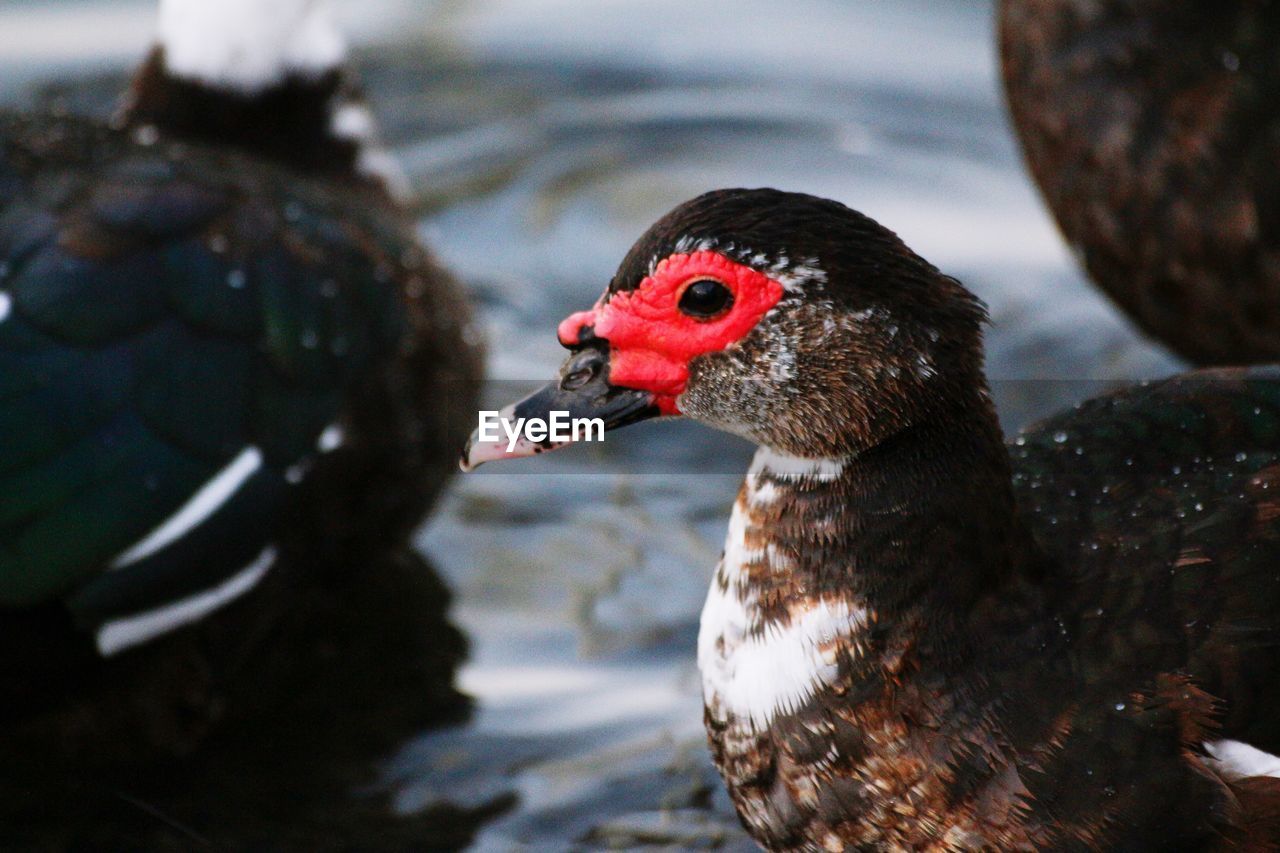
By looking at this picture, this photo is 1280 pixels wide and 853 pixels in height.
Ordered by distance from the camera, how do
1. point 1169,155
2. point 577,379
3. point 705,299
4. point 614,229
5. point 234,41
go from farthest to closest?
point 614,229 < point 234,41 < point 1169,155 < point 577,379 < point 705,299

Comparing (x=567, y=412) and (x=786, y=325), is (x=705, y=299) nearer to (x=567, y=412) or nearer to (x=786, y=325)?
(x=786, y=325)

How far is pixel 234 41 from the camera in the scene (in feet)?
15.3

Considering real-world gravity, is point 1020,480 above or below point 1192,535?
above

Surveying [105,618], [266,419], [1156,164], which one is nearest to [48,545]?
[105,618]

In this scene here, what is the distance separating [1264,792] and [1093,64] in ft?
7.33

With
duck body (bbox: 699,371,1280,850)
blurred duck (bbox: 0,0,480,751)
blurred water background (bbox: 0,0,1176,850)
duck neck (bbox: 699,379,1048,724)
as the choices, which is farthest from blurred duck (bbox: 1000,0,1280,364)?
duck neck (bbox: 699,379,1048,724)

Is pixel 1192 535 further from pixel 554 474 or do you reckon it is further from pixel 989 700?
pixel 554 474

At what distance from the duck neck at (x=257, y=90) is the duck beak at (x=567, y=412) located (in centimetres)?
211

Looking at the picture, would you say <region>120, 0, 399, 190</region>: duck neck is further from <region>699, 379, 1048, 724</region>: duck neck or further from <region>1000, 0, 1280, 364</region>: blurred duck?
<region>699, 379, 1048, 724</region>: duck neck

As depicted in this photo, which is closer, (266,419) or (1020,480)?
(1020,480)

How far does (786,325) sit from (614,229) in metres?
3.20

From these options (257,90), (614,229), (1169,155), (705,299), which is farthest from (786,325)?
(614,229)

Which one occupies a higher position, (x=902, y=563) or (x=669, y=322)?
(x=669, y=322)

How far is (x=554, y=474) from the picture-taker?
480 centimetres
